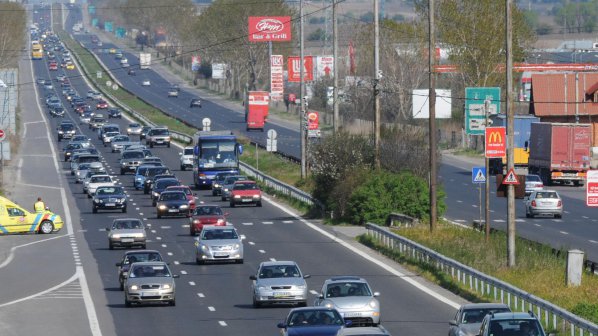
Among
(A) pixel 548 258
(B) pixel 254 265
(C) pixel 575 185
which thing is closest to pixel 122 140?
(C) pixel 575 185

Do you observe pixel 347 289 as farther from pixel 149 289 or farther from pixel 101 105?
pixel 101 105

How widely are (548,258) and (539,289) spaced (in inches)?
206

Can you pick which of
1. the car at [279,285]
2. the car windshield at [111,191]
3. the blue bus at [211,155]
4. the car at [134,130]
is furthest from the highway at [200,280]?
the car at [134,130]

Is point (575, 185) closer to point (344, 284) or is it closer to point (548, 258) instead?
point (548, 258)

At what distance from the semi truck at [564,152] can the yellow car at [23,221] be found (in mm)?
32129

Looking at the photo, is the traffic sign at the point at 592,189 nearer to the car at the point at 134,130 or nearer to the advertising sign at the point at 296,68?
the advertising sign at the point at 296,68

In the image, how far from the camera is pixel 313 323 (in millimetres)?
27875

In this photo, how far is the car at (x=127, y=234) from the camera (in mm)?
51500

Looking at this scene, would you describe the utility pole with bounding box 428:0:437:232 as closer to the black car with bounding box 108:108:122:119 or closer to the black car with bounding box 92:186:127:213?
the black car with bounding box 92:186:127:213

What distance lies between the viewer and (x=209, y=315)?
3512 centimetres

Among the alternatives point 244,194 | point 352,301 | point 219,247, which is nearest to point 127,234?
point 219,247

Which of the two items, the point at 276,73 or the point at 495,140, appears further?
the point at 276,73

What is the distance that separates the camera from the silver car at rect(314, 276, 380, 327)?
103 feet

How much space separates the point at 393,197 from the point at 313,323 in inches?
1144
